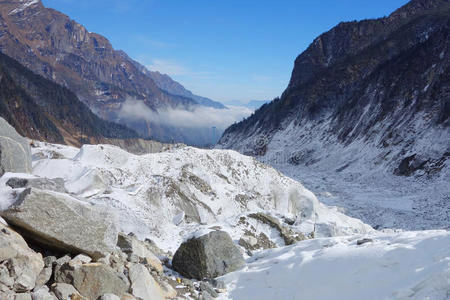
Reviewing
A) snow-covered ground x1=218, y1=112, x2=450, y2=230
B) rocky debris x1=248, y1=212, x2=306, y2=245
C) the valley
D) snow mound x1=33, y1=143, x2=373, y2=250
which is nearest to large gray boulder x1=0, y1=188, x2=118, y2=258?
the valley

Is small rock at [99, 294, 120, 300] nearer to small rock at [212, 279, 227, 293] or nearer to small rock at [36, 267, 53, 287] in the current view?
small rock at [36, 267, 53, 287]

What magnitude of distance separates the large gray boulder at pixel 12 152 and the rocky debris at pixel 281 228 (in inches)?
368

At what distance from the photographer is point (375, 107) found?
222 ft

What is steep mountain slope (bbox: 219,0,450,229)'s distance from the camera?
36.5 m

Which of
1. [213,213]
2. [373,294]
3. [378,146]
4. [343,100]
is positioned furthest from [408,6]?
[373,294]

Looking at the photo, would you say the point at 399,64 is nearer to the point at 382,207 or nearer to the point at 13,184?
the point at 382,207

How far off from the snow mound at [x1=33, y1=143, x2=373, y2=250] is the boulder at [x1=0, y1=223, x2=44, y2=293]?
6789 mm

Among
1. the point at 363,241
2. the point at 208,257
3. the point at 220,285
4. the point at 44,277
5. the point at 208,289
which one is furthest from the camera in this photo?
the point at 208,257

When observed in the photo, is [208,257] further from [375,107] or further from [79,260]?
[375,107]

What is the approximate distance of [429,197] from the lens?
1335 inches

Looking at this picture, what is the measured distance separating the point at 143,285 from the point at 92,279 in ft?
3.66

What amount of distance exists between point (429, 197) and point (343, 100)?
57241mm

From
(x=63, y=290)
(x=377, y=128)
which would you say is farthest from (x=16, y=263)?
(x=377, y=128)

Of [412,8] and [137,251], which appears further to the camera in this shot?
[412,8]
